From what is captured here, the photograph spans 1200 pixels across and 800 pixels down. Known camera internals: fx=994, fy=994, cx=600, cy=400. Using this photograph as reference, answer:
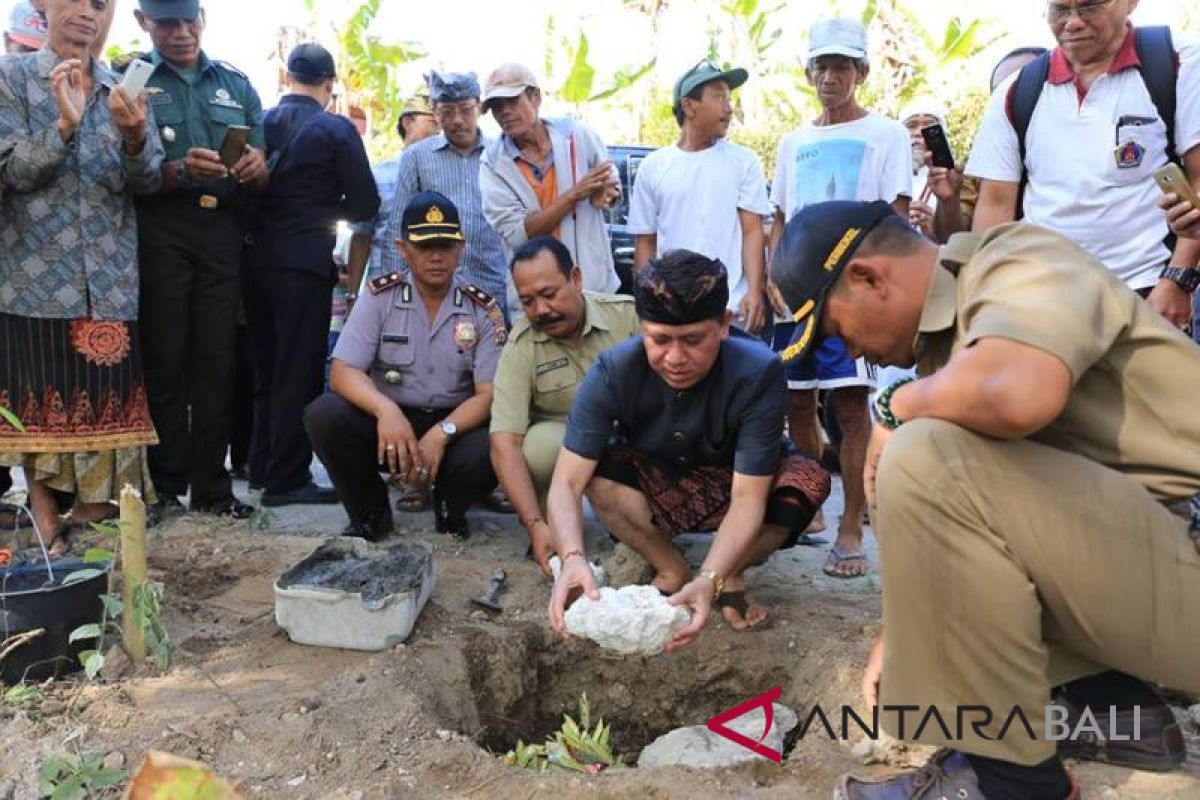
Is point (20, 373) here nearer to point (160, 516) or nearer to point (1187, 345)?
point (160, 516)

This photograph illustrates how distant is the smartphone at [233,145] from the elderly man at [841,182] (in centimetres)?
216

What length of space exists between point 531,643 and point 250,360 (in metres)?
2.46

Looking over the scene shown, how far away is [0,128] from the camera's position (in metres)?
3.61

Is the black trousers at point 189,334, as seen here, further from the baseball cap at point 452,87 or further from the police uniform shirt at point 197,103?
the baseball cap at point 452,87

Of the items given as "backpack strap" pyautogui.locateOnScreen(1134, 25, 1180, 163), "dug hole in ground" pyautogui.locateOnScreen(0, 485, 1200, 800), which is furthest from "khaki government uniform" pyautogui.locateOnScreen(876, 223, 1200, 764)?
"backpack strap" pyautogui.locateOnScreen(1134, 25, 1180, 163)

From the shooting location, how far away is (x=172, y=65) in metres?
4.11

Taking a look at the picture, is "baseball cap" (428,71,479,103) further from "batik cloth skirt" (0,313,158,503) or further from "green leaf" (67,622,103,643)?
"green leaf" (67,622,103,643)

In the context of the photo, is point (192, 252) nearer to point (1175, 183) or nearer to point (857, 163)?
point (857, 163)

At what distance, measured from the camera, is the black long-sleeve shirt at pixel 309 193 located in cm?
444

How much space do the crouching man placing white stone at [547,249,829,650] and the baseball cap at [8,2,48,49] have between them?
308 cm

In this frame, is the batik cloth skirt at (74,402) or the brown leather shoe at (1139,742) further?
the batik cloth skirt at (74,402)

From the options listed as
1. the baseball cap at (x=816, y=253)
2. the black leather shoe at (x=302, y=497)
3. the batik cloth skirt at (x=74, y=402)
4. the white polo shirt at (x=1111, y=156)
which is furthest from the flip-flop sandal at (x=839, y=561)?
the batik cloth skirt at (x=74, y=402)

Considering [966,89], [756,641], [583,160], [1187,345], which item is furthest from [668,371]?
[966,89]

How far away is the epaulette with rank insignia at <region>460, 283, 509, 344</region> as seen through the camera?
410cm
